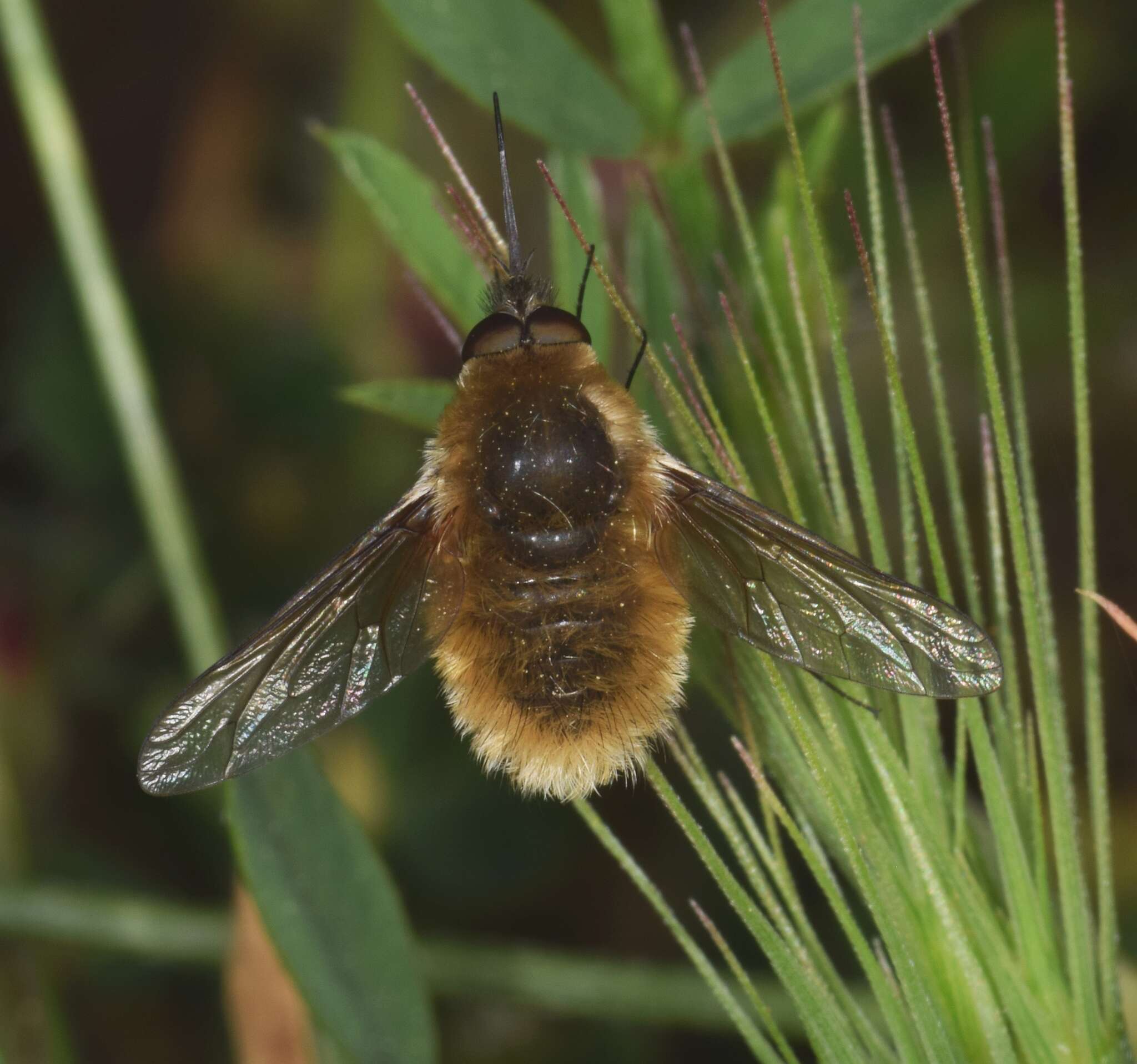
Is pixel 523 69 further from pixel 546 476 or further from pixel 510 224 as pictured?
pixel 546 476

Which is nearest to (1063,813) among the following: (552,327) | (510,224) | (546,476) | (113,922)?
(546,476)

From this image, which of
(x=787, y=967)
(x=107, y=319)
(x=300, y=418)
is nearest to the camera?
(x=787, y=967)

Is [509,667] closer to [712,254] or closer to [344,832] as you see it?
[344,832]

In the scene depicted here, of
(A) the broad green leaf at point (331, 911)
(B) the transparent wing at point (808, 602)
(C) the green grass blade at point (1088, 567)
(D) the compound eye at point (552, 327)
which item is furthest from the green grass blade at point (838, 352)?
(A) the broad green leaf at point (331, 911)

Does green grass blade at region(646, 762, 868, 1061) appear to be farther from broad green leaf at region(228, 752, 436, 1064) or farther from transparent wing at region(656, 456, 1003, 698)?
broad green leaf at region(228, 752, 436, 1064)

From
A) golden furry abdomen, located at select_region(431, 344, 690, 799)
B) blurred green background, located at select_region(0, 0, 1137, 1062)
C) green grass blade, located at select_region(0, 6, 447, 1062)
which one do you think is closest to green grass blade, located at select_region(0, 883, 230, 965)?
blurred green background, located at select_region(0, 0, 1137, 1062)

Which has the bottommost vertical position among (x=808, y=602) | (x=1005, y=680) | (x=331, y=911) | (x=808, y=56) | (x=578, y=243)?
(x=331, y=911)

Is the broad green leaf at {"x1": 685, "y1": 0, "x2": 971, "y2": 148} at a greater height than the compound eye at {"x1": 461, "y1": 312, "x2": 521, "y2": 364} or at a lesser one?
greater
